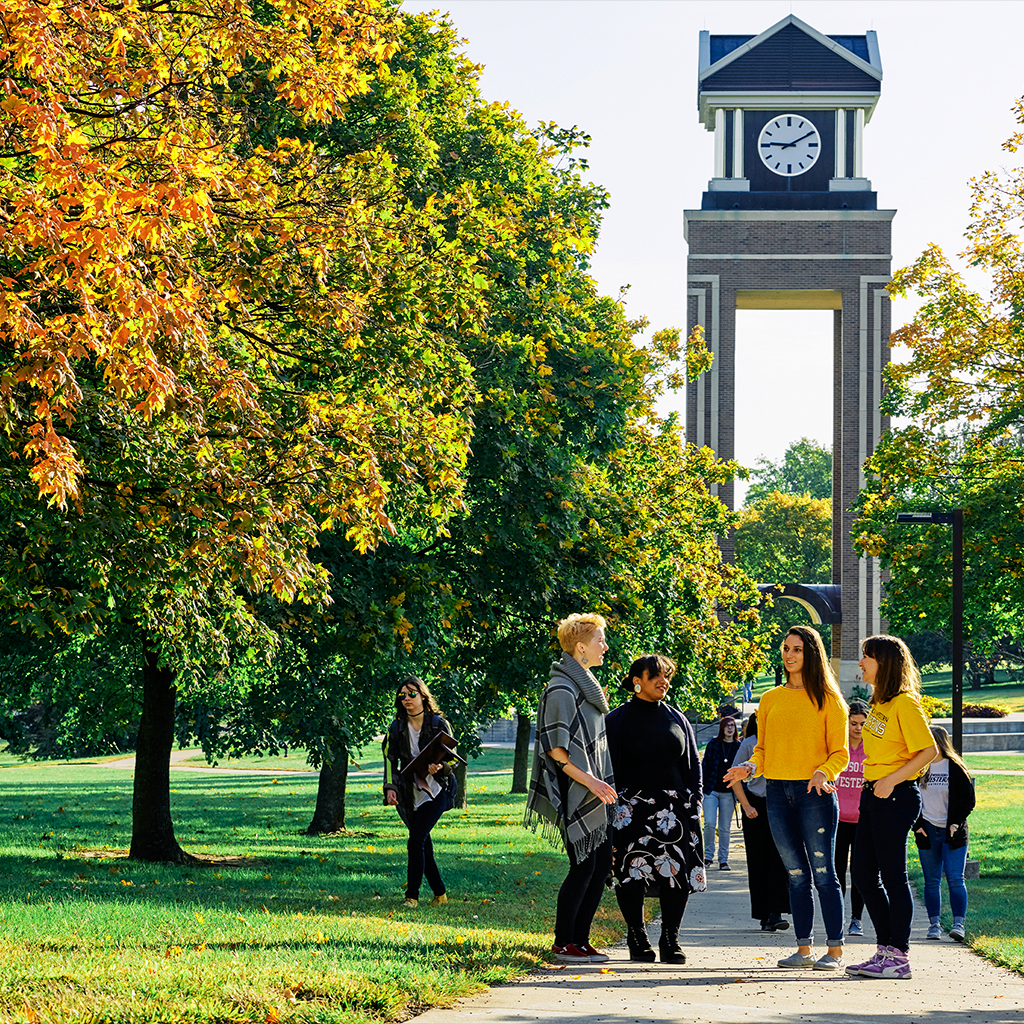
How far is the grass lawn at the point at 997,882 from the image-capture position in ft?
29.8

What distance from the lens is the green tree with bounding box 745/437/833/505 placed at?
11062 centimetres

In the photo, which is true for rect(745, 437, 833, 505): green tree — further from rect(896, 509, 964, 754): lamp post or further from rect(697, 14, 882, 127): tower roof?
rect(896, 509, 964, 754): lamp post

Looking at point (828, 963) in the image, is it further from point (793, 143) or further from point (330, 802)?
point (793, 143)

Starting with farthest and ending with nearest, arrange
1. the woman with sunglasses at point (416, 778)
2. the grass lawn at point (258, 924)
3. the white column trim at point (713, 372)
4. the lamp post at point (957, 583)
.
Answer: the white column trim at point (713, 372) < the lamp post at point (957, 583) < the woman with sunglasses at point (416, 778) < the grass lawn at point (258, 924)

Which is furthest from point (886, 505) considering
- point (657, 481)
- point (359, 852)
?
point (359, 852)

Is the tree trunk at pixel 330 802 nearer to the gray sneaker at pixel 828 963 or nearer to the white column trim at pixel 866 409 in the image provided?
the gray sneaker at pixel 828 963

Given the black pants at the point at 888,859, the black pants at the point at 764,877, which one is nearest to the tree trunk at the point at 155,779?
the black pants at the point at 764,877

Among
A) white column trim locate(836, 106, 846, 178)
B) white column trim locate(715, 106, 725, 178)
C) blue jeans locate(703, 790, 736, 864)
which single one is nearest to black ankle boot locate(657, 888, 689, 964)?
blue jeans locate(703, 790, 736, 864)

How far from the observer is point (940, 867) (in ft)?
32.2

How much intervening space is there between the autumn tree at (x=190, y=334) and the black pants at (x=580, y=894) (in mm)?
2487

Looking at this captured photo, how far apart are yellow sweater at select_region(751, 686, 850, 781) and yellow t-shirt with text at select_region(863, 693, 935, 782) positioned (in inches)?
7.5

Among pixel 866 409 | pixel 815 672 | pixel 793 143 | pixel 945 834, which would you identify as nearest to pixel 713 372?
pixel 866 409

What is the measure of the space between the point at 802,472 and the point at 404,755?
104 m

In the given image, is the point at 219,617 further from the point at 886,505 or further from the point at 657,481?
the point at 657,481
